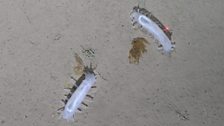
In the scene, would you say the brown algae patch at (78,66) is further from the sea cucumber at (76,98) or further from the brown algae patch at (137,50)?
the brown algae patch at (137,50)

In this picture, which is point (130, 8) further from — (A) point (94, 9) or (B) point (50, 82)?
(B) point (50, 82)

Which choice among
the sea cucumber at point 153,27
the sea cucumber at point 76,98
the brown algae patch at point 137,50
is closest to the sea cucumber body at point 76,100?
the sea cucumber at point 76,98

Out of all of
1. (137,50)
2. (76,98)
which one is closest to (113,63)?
(137,50)

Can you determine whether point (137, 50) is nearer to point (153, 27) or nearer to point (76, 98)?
point (153, 27)

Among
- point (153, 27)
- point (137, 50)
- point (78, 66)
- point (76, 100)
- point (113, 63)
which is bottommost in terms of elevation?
Result: point (76, 100)

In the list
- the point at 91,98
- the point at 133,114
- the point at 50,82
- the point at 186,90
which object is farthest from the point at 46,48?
the point at 186,90

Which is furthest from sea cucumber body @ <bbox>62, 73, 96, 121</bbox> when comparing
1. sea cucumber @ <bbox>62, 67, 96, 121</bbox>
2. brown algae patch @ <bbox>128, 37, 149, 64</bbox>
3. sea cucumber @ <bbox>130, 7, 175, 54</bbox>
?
sea cucumber @ <bbox>130, 7, 175, 54</bbox>

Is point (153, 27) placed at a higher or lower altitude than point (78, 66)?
higher
